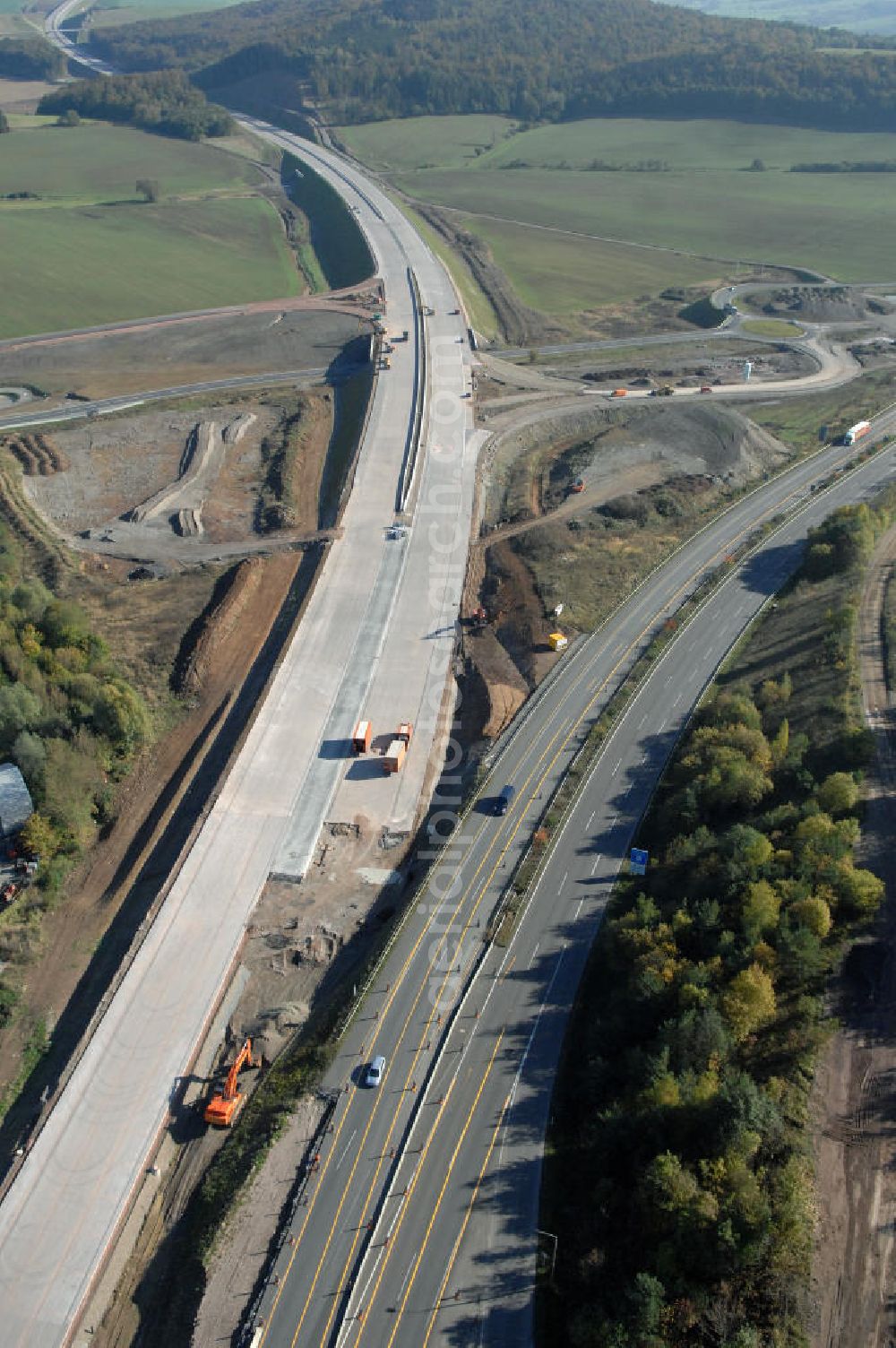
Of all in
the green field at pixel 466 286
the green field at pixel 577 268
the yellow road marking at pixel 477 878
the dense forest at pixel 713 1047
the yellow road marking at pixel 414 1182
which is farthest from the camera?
the green field at pixel 577 268

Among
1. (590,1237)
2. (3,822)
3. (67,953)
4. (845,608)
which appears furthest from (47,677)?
(845,608)

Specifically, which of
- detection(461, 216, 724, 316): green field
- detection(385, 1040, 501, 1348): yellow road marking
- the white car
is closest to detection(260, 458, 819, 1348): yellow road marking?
the white car

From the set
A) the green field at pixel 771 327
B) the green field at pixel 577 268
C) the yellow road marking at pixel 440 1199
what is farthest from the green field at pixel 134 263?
the yellow road marking at pixel 440 1199

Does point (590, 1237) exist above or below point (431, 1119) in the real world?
below

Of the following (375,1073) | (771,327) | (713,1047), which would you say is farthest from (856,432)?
(375,1073)

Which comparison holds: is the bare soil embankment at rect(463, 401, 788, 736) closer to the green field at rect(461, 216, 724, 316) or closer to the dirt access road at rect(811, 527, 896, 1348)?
the dirt access road at rect(811, 527, 896, 1348)

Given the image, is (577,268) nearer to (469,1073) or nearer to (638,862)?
(638,862)

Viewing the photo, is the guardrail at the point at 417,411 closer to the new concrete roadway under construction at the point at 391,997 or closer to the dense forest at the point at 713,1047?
the new concrete roadway under construction at the point at 391,997

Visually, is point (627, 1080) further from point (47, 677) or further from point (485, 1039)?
point (47, 677)
